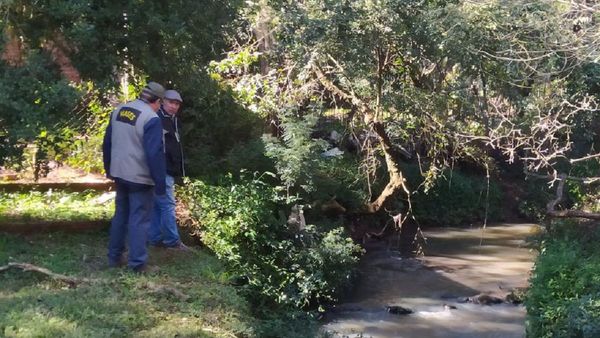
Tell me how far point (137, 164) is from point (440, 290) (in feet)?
26.1

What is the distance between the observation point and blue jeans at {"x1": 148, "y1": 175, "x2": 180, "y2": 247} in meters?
8.73

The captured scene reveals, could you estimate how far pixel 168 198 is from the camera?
879 cm

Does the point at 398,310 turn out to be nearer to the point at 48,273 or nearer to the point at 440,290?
the point at 440,290

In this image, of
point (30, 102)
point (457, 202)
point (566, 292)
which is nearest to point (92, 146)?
point (30, 102)

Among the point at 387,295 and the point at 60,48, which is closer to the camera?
the point at 60,48

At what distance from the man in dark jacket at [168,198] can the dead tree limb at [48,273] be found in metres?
1.83

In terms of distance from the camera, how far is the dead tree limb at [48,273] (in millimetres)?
6914

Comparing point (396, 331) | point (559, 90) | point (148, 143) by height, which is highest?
point (559, 90)

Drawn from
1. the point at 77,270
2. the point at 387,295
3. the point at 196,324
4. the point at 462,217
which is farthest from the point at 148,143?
the point at 462,217

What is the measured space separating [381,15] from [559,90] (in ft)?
10.3

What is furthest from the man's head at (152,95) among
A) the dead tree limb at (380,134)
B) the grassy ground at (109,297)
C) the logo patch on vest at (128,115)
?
the dead tree limb at (380,134)

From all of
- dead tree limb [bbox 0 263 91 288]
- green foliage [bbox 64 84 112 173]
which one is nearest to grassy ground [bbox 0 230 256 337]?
dead tree limb [bbox 0 263 91 288]

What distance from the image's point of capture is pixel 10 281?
690cm

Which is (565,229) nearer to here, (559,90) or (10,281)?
(559,90)
